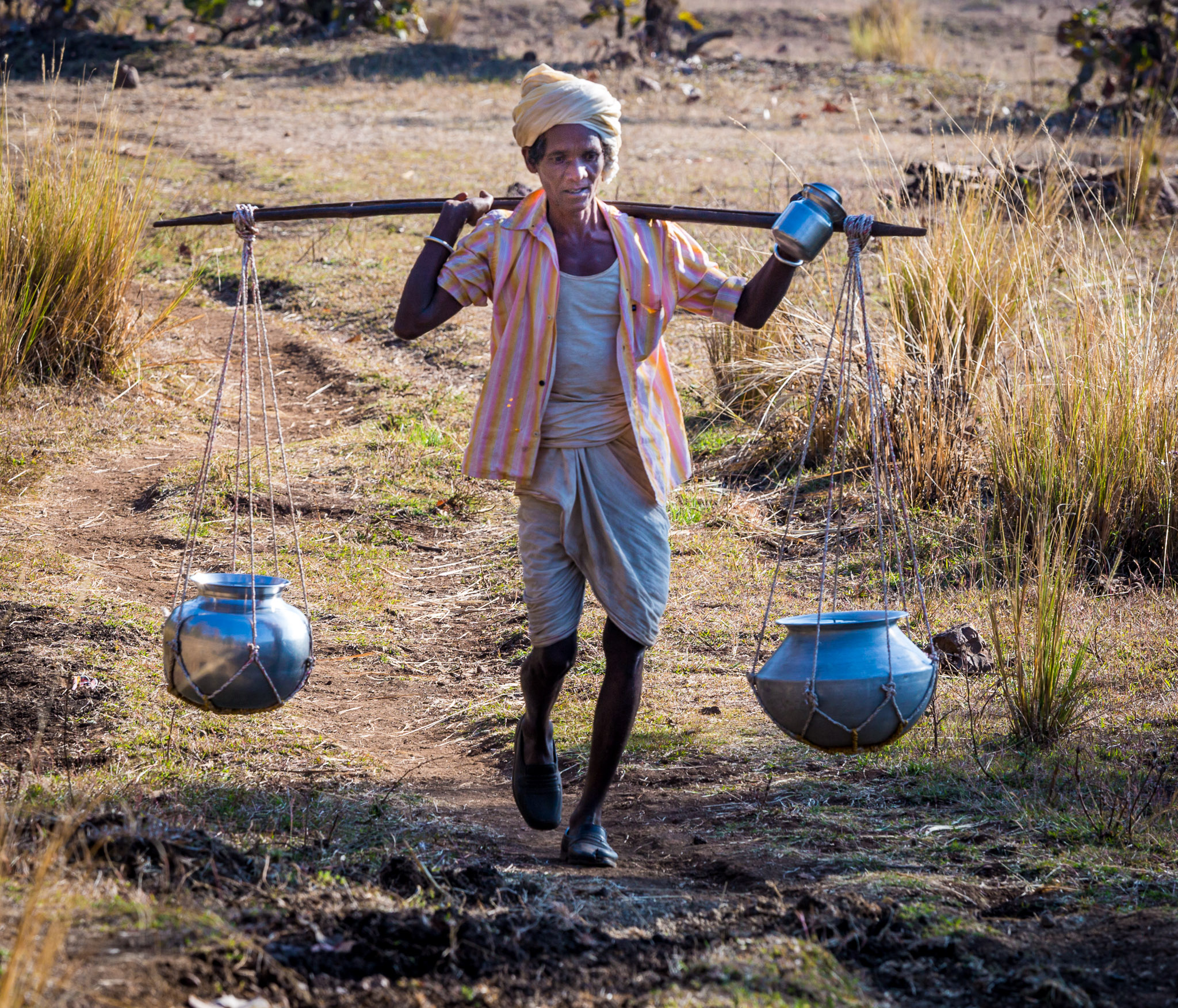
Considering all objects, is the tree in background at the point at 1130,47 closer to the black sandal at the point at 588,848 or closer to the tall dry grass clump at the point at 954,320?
the tall dry grass clump at the point at 954,320

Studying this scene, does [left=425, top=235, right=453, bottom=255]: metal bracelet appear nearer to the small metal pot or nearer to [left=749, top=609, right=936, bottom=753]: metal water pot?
the small metal pot

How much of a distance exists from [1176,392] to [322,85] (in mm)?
11763

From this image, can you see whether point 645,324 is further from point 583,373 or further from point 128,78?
point 128,78

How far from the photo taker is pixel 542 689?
337 centimetres

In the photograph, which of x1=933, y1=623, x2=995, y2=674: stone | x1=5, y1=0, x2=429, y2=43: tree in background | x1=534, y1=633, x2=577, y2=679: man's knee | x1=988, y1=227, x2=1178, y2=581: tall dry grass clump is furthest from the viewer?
x1=5, y1=0, x2=429, y2=43: tree in background

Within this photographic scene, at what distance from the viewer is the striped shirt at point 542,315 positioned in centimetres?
316

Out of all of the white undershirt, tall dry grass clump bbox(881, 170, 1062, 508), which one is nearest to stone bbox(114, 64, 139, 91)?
tall dry grass clump bbox(881, 170, 1062, 508)

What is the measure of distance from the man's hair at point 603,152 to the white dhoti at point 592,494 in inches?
11.0

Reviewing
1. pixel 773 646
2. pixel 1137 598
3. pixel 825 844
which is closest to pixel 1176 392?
pixel 1137 598

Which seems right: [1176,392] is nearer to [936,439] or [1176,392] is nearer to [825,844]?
[936,439]

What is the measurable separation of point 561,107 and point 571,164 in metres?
0.13

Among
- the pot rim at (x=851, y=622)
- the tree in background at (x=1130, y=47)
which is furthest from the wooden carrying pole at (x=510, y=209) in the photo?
the tree in background at (x=1130, y=47)

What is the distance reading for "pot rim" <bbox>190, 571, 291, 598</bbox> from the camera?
3.38 metres

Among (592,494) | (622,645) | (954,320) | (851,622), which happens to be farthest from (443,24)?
(851,622)
